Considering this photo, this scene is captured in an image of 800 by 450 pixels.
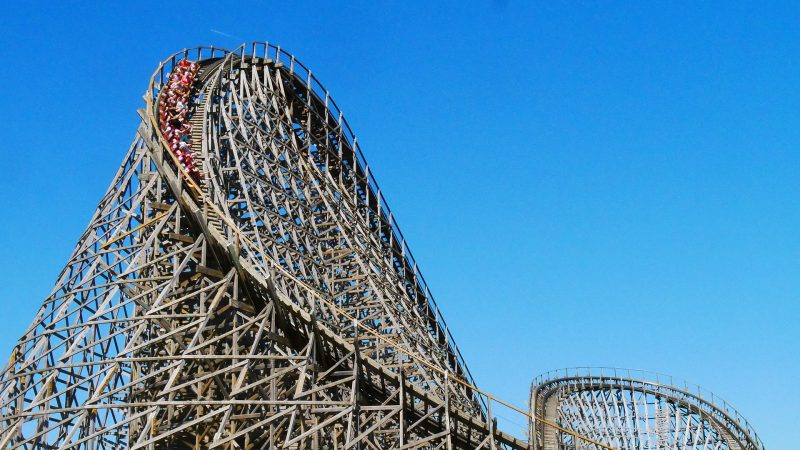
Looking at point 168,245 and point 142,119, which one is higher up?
point 142,119

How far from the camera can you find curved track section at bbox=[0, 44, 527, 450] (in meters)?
15.6

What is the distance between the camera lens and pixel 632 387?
3120 centimetres

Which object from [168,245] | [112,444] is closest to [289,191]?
[168,245]

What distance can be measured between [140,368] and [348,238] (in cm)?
609

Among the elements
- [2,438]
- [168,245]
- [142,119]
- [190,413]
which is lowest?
[2,438]

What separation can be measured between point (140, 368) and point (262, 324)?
3.13m

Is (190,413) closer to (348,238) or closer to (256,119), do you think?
(348,238)

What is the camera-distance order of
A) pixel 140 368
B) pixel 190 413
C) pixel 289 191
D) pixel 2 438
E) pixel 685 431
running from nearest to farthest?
pixel 2 438 → pixel 190 413 → pixel 140 368 → pixel 289 191 → pixel 685 431

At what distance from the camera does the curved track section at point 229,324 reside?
1559cm

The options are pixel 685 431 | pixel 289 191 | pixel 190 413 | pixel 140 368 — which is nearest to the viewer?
pixel 190 413

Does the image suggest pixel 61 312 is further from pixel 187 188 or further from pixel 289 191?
pixel 289 191

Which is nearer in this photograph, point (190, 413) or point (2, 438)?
point (2, 438)

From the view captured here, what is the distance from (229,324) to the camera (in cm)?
1725

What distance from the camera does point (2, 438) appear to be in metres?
15.5
